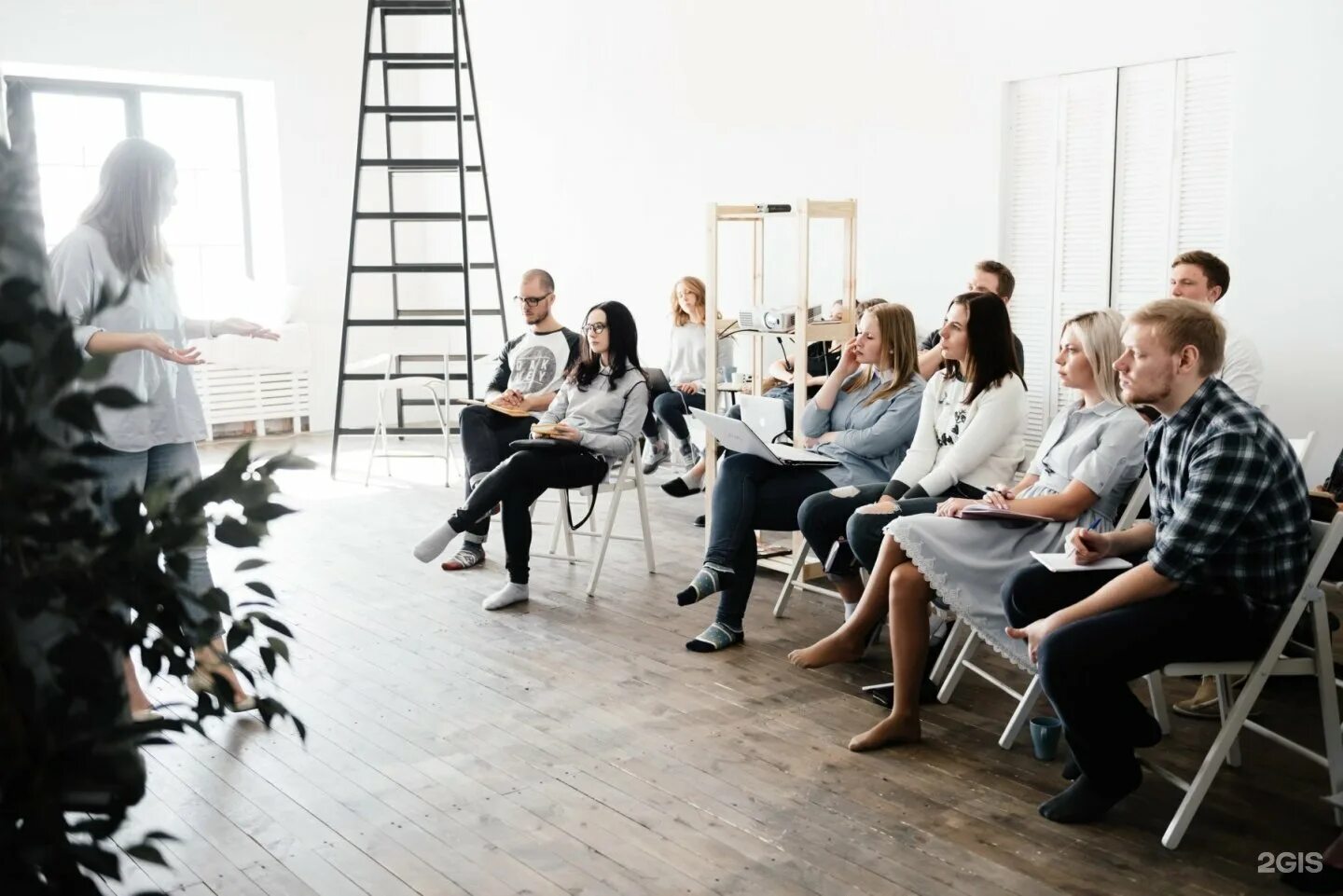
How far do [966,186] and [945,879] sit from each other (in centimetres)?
431

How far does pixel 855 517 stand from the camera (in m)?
3.90

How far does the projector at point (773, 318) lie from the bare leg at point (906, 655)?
5.76 ft

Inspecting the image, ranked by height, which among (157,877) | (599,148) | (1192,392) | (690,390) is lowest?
(157,877)

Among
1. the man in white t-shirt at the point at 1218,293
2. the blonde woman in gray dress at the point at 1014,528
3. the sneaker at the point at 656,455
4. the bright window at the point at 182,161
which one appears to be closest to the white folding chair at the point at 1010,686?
the blonde woman in gray dress at the point at 1014,528

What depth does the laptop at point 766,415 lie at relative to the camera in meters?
4.97

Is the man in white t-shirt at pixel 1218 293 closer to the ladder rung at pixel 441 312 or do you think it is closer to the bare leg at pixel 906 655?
the bare leg at pixel 906 655

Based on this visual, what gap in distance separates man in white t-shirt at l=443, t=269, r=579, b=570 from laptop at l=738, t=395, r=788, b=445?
0.86 metres

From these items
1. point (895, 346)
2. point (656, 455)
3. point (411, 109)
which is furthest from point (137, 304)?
point (411, 109)

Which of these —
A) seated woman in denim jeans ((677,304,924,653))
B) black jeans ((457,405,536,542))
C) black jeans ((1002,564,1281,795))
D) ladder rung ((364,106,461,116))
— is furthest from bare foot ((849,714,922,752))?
ladder rung ((364,106,461,116))

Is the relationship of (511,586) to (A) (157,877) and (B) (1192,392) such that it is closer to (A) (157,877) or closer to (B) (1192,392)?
(A) (157,877)

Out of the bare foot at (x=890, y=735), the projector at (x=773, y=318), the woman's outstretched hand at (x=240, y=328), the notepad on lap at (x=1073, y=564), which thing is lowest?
the bare foot at (x=890, y=735)

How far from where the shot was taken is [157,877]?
2760mm

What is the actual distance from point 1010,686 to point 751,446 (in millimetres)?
1176

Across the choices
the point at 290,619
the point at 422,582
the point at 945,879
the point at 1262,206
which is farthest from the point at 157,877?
the point at 1262,206
